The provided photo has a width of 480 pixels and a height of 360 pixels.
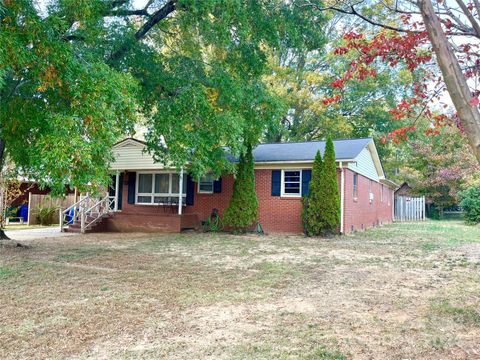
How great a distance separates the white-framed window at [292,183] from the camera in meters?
14.4

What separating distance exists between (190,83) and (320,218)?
6.59m

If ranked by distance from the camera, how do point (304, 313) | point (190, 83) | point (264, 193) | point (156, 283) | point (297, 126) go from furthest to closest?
1. point (297, 126)
2. point (264, 193)
3. point (190, 83)
4. point (156, 283)
5. point (304, 313)

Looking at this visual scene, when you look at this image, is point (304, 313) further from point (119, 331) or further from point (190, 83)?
point (190, 83)

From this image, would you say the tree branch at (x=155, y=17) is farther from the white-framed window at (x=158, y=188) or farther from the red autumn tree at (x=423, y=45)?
the white-framed window at (x=158, y=188)

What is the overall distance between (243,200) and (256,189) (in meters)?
1.10

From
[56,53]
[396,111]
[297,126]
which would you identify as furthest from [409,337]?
[297,126]

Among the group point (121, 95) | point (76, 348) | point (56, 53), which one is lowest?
point (76, 348)

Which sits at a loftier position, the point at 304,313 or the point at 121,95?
the point at 121,95

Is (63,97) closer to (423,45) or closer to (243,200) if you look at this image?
(423,45)

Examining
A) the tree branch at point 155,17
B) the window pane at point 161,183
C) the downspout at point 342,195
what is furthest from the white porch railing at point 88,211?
the downspout at point 342,195

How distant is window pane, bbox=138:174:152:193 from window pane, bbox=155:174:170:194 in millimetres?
350

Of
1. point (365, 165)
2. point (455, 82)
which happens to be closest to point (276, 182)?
point (365, 165)

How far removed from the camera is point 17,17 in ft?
20.8

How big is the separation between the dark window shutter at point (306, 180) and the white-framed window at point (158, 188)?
5219mm
